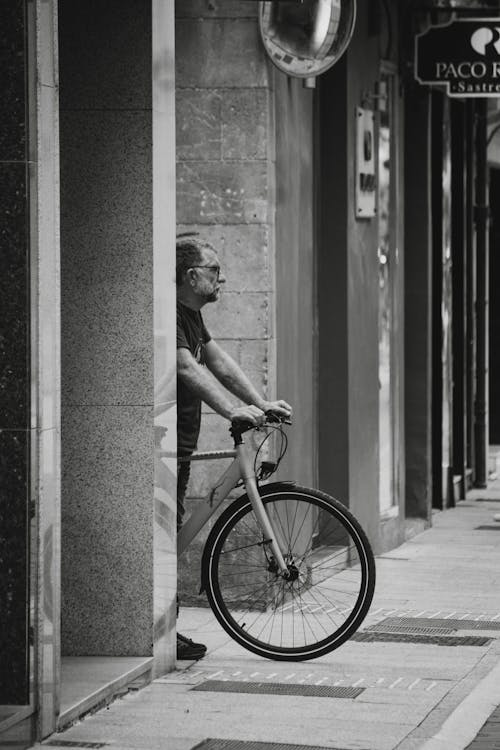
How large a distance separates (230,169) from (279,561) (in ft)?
8.64

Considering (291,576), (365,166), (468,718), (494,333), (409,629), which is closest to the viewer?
(468,718)

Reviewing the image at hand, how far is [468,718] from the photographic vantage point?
6.64 m

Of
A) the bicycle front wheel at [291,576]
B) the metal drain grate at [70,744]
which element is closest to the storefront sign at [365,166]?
the bicycle front wheel at [291,576]

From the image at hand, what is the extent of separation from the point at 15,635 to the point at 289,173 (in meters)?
4.45

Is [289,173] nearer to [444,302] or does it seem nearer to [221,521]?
[221,521]

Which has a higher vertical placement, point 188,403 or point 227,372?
point 227,372

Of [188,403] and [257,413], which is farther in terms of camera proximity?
[188,403]

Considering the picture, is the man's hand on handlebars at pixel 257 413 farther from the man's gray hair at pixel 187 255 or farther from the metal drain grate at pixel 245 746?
the metal drain grate at pixel 245 746

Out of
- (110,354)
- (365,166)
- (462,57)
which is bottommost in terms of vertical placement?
(110,354)

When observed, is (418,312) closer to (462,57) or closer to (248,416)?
(462,57)

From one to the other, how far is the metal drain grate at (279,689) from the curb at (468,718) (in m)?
0.51

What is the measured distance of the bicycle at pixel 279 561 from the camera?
7711mm

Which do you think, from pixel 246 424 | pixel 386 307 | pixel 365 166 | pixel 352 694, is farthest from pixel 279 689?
pixel 386 307

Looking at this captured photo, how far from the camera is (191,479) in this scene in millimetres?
9578
